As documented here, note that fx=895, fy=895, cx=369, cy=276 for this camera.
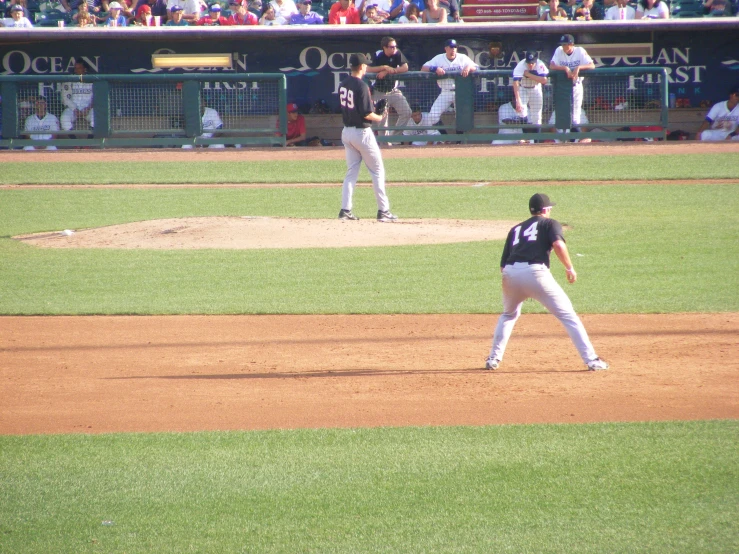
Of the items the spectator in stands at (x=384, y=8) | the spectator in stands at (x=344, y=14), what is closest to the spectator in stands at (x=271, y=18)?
the spectator in stands at (x=344, y=14)

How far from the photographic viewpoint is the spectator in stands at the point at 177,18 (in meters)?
21.1

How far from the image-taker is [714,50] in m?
19.9

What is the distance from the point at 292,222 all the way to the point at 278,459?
26.0 ft

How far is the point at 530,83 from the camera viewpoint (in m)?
18.1

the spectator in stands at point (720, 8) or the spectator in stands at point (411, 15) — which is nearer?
the spectator in stands at point (720, 8)

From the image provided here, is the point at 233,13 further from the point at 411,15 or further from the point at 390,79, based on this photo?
the point at 390,79

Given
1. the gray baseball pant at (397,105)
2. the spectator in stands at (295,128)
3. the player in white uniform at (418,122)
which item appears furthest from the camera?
the spectator in stands at (295,128)

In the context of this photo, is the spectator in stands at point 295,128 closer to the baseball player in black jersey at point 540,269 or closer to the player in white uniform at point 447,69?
the player in white uniform at point 447,69


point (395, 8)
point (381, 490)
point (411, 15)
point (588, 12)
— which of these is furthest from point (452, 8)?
point (381, 490)

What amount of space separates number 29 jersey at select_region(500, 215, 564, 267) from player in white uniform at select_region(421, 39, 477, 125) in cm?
1266

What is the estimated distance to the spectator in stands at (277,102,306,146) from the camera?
798 inches

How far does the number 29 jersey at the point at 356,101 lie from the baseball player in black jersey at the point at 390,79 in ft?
21.1

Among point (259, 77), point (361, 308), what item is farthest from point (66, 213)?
point (361, 308)

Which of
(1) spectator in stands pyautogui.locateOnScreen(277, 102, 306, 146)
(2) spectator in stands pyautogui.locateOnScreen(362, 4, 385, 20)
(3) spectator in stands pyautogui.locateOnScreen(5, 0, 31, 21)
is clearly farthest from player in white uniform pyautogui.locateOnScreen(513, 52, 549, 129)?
(3) spectator in stands pyautogui.locateOnScreen(5, 0, 31, 21)
